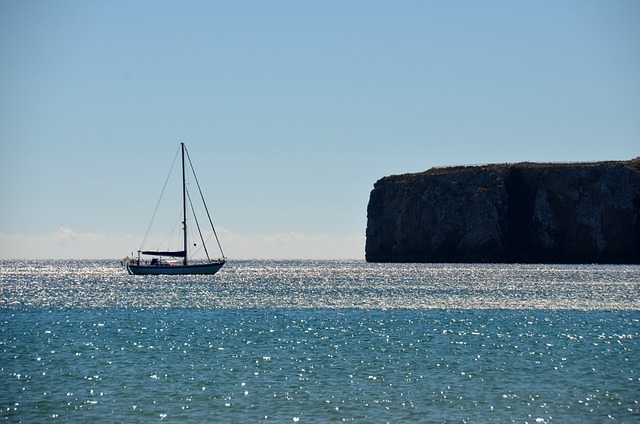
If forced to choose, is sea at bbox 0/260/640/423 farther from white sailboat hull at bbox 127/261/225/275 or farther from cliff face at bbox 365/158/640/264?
cliff face at bbox 365/158/640/264

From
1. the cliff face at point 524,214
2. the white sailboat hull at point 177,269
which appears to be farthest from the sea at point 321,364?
the cliff face at point 524,214

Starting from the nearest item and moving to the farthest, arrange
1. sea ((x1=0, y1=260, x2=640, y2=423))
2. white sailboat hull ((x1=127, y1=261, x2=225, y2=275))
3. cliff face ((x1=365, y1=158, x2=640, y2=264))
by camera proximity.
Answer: sea ((x1=0, y1=260, x2=640, y2=423)) → white sailboat hull ((x1=127, y1=261, x2=225, y2=275)) → cliff face ((x1=365, y1=158, x2=640, y2=264))

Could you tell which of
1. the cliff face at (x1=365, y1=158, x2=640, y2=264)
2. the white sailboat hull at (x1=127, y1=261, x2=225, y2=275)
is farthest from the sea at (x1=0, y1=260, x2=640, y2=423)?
the cliff face at (x1=365, y1=158, x2=640, y2=264)

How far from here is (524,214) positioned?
17212 centimetres

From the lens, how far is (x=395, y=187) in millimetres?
194875

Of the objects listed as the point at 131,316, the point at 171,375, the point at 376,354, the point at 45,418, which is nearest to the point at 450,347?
→ the point at 376,354

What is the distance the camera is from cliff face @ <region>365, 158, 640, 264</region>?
162 metres

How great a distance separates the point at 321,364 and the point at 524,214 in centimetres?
14343

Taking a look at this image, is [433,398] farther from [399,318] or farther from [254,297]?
[254,297]

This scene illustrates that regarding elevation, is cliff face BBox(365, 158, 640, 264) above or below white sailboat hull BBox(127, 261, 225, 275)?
above

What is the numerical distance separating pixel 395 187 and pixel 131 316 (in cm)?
14046

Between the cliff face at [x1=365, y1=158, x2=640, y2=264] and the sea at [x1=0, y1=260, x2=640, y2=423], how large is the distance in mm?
103752

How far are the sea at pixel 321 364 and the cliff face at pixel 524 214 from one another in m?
104

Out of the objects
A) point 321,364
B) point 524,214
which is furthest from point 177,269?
point 321,364
